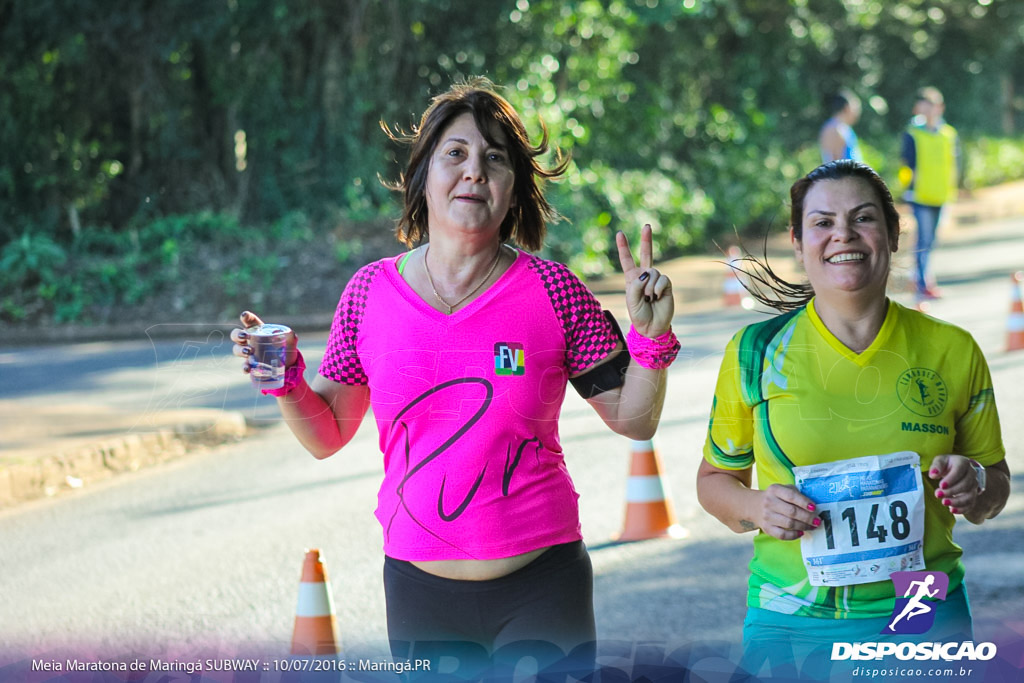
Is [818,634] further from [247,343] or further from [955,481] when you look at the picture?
[247,343]

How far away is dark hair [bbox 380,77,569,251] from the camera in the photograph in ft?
9.40

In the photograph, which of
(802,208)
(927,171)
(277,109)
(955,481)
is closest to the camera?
(955,481)

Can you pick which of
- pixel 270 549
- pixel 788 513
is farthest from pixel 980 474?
pixel 270 549

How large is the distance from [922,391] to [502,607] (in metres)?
1.02

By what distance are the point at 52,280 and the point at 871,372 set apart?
13.7 metres

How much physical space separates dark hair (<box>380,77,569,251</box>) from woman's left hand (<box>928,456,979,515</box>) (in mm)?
1112

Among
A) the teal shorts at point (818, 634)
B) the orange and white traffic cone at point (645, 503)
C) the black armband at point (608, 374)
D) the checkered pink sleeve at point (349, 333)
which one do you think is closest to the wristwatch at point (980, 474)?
the teal shorts at point (818, 634)

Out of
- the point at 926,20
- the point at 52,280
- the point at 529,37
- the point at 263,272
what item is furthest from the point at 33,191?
the point at 926,20

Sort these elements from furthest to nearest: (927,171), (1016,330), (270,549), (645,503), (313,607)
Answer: (927,171) → (1016,330) → (270,549) → (645,503) → (313,607)

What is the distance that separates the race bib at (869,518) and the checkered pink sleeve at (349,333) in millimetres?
1084

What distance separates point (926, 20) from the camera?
29.4 metres

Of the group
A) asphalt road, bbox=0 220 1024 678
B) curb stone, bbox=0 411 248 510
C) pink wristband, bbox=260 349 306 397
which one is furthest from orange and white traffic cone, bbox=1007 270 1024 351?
pink wristband, bbox=260 349 306 397

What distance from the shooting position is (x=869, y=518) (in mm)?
2605

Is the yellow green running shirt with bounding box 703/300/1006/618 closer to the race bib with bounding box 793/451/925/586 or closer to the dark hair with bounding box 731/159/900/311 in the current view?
the race bib with bounding box 793/451/925/586
